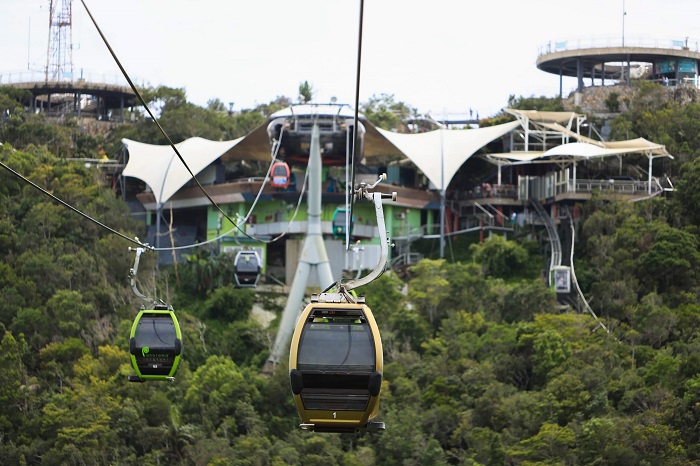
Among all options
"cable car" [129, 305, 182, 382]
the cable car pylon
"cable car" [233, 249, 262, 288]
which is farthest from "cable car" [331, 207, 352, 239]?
"cable car" [129, 305, 182, 382]

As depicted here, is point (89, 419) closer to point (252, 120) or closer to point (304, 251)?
point (304, 251)

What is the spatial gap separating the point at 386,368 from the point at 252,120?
36.6m

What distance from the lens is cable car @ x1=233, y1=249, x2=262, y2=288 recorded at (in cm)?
5491

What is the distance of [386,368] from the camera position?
49.1m

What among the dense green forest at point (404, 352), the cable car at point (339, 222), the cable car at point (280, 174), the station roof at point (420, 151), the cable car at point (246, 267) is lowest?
the dense green forest at point (404, 352)

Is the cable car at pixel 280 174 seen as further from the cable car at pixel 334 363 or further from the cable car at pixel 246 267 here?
the cable car at pixel 334 363

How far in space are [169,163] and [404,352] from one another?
19361 millimetres

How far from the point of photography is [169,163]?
220ft

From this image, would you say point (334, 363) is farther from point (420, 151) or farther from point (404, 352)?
point (420, 151)

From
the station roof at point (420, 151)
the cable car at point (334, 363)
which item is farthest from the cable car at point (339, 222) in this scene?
the cable car at point (334, 363)

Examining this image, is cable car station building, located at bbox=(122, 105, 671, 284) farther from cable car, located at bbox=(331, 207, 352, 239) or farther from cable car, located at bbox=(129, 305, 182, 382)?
cable car, located at bbox=(129, 305, 182, 382)

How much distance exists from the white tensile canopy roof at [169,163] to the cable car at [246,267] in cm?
968

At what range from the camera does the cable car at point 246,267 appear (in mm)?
54906

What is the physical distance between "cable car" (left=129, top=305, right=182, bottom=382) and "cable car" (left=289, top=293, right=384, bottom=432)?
999 cm
